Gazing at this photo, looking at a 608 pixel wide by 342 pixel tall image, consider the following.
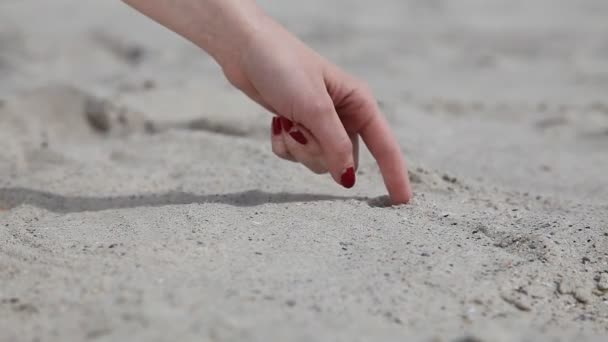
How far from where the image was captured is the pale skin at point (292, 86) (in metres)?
2.00

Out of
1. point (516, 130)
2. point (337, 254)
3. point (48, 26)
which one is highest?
point (48, 26)

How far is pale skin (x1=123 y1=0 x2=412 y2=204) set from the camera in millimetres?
1995

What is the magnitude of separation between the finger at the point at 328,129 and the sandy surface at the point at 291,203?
0.49 feet

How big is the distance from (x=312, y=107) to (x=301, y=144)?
0.41ft

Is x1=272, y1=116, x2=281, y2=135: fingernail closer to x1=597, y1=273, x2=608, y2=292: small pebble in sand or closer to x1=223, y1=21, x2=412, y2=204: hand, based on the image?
x1=223, y1=21, x2=412, y2=204: hand

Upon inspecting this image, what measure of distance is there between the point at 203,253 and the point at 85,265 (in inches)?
9.7

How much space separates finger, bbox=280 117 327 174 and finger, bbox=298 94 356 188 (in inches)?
1.2

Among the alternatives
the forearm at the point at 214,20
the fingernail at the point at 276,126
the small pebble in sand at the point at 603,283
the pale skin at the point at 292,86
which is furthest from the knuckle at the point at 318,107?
the small pebble in sand at the point at 603,283

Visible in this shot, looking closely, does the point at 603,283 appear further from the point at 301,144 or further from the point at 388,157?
the point at 301,144

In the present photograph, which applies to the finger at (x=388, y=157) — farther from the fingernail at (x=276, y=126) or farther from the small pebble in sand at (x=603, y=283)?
the small pebble in sand at (x=603, y=283)

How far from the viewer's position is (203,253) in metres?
1.70

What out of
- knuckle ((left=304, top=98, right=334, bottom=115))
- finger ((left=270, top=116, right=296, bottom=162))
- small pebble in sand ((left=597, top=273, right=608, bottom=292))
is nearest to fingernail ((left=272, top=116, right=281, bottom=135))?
finger ((left=270, top=116, right=296, bottom=162))

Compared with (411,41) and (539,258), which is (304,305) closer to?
(539,258)

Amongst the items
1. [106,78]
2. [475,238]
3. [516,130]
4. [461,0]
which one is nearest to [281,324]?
[475,238]
